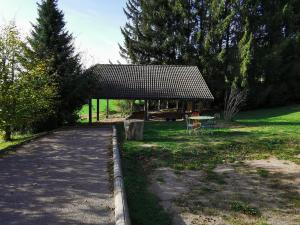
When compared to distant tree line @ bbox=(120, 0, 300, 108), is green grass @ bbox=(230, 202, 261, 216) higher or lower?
lower

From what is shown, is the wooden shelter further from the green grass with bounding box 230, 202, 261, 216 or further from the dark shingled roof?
the green grass with bounding box 230, 202, 261, 216

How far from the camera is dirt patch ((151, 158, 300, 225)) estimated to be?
6141mm

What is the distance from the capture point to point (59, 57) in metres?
21.0

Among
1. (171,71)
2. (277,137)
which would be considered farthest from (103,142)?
(171,71)

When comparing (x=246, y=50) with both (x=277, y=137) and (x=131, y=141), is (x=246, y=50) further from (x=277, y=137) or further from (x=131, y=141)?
(x=131, y=141)

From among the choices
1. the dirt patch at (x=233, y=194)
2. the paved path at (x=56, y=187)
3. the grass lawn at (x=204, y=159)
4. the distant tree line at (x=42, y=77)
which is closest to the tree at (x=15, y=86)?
the distant tree line at (x=42, y=77)

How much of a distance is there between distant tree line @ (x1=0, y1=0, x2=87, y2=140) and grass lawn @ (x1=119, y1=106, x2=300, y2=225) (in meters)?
5.00

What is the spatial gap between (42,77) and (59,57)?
458 centimetres

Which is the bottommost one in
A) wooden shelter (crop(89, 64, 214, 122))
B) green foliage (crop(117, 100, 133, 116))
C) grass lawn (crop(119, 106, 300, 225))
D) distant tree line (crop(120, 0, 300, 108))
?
grass lawn (crop(119, 106, 300, 225))

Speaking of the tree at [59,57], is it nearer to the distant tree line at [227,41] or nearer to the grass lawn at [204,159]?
the grass lawn at [204,159]

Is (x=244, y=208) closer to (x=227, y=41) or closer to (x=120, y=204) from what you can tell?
(x=120, y=204)

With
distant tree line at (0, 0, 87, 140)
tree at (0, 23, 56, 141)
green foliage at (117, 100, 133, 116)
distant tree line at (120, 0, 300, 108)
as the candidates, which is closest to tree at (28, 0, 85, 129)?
distant tree line at (0, 0, 87, 140)

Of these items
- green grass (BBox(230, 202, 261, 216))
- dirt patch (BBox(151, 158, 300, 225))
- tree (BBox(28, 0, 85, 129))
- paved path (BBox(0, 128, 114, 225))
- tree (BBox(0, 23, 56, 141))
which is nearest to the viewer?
paved path (BBox(0, 128, 114, 225))

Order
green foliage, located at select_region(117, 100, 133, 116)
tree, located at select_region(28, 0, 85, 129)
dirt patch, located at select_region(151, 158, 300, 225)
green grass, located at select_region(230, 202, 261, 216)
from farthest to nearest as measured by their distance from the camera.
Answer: green foliage, located at select_region(117, 100, 133, 116) < tree, located at select_region(28, 0, 85, 129) < green grass, located at select_region(230, 202, 261, 216) < dirt patch, located at select_region(151, 158, 300, 225)
